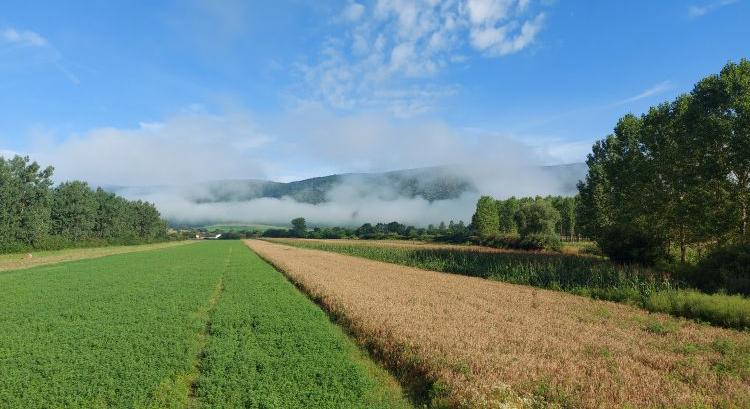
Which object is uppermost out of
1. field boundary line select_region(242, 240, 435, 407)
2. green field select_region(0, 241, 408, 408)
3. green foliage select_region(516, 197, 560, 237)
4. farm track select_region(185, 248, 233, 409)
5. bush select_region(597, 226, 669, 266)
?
green foliage select_region(516, 197, 560, 237)

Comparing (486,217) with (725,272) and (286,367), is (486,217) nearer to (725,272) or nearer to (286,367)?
(725,272)

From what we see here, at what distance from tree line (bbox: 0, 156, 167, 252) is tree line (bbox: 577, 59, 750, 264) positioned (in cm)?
9017

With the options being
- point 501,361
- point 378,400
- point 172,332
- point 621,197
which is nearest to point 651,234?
point 621,197

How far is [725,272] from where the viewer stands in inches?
861

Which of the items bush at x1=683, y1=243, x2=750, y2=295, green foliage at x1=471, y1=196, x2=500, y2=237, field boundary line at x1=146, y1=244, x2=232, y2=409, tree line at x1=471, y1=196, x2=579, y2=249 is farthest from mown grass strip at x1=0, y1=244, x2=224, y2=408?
green foliage at x1=471, y1=196, x2=500, y2=237

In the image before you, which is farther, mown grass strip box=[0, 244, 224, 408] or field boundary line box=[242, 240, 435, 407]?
field boundary line box=[242, 240, 435, 407]

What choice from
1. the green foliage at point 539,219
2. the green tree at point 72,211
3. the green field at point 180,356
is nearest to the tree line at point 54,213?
the green tree at point 72,211

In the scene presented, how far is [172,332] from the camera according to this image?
45.5 feet

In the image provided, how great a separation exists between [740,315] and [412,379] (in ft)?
45.6

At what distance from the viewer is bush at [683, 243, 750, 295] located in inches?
810

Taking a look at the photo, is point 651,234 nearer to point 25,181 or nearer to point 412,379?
point 412,379

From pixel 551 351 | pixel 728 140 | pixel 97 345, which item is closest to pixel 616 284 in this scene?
pixel 728 140

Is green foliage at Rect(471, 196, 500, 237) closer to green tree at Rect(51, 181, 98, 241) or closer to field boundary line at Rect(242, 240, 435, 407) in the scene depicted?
green tree at Rect(51, 181, 98, 241)

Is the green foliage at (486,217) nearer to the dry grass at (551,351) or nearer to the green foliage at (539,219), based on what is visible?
the green foliage at (539,219)
